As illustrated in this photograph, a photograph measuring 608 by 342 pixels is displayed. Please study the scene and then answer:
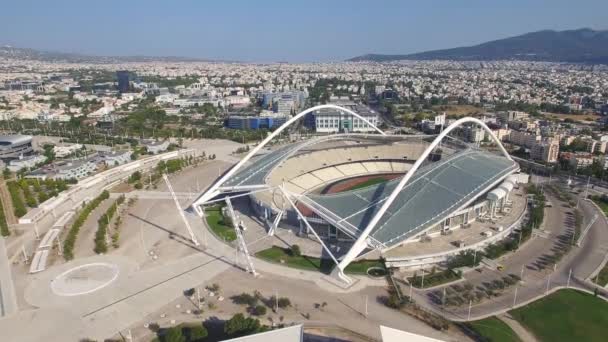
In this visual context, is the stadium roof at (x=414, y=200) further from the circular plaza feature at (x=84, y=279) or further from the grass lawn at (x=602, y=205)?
the circular plaza feature at (x=84, y=279)

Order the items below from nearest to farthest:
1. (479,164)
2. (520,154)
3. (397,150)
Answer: (479,164), (397,150), (520,154)

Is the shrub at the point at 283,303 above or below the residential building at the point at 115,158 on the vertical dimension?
below

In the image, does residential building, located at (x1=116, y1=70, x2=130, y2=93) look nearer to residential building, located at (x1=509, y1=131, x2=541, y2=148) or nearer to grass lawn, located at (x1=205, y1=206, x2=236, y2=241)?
grass lawn, located at (x1=205, y1=206, x2=236, y2=241)

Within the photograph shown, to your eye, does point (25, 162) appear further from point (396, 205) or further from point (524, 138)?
point (524, 138)

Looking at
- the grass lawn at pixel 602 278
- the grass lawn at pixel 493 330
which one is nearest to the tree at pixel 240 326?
the grass lawn at pixel 493 330

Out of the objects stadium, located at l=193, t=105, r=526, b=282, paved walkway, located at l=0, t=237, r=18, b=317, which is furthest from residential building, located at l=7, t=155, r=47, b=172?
stadium, located at l=193, t=105, r=526, b=282

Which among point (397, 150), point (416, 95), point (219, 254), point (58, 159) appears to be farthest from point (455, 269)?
point (416, 95)

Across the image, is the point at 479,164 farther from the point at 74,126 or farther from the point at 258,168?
the point at 74,126
